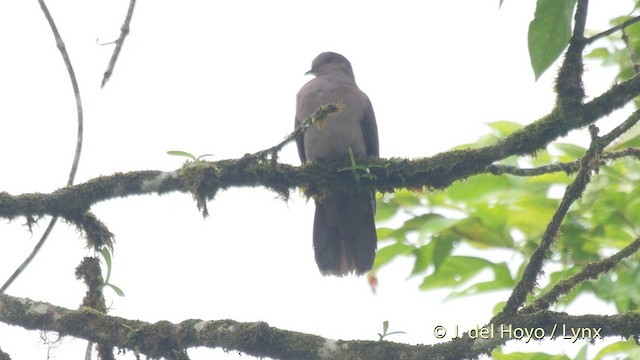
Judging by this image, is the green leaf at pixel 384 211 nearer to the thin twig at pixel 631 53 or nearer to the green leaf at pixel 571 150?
the green leaf at pixel 571 150

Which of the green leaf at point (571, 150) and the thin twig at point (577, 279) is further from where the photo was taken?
the green leaf at point (571, 150)

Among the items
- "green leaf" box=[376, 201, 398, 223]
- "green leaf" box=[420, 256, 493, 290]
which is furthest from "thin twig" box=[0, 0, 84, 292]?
"green leaf" box=[420, 256, 493, 290]

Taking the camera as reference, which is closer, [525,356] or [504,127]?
[525,356]

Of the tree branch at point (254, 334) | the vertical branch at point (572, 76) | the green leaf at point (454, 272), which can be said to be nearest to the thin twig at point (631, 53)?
the vertical branch at point (572, 76)

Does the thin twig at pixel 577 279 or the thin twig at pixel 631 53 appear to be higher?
the thin twig at pixel 631 53

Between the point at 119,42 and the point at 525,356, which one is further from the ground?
the point at 119,42

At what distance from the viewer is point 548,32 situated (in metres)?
2.15

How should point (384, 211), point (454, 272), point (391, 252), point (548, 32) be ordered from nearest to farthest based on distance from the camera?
1. point (548, 32)
2. point (454, 272)
3. point (391, 252)
4. point (384, 211)

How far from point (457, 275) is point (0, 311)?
2.11 meters

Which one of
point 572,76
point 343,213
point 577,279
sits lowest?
point 577,279

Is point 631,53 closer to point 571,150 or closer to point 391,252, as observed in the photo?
point 571,150

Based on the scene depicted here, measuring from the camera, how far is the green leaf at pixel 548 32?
84.6 inches

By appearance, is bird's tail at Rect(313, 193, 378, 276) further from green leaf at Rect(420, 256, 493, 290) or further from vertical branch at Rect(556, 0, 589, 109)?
vertical branch at Rect(556, 0, 589, 109)

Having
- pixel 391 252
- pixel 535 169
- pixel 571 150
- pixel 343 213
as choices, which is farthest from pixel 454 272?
pixel 343 213
